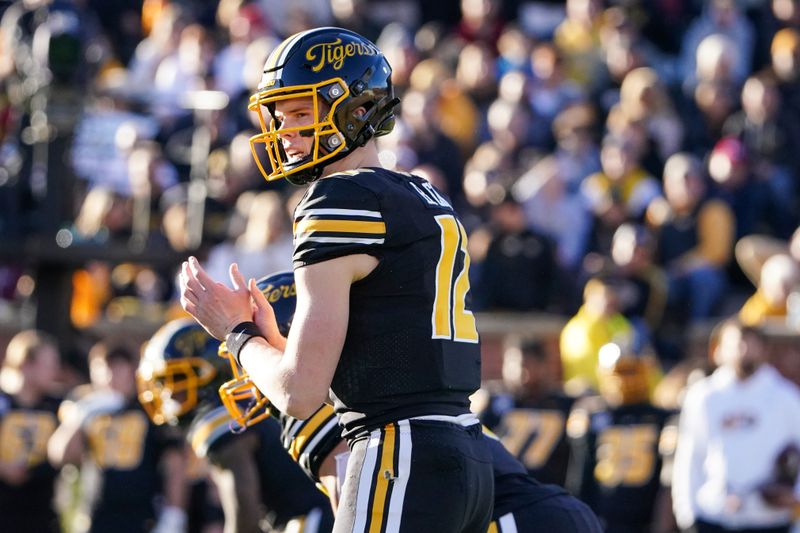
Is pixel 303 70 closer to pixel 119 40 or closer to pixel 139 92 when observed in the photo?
pixel 139 92

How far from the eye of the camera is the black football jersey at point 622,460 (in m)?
9.34

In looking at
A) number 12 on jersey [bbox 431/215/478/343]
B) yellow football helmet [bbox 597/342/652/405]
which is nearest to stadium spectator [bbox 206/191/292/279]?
yellow football helmet [bbox 597/342/652/405]

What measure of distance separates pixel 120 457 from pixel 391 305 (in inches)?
233

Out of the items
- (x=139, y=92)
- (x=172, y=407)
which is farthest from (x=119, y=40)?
(x=172, y=407)

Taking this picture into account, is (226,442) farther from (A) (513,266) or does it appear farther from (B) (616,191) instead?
(B) (616,191)

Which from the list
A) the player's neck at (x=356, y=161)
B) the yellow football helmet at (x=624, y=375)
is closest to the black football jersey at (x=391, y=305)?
the player's neck at (x=356, y=161)

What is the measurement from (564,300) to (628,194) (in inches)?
44.1

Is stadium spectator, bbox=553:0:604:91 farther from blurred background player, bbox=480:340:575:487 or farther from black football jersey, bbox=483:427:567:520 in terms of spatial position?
black football jersey, bbox=483:427:567:520

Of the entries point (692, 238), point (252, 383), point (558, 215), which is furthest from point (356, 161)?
point (558, 215)

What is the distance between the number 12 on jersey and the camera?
13.6ft

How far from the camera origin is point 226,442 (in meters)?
5.79

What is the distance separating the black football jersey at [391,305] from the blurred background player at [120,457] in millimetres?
5741

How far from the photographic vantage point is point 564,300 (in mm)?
11570

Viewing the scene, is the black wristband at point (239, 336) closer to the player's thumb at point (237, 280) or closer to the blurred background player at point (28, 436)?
the player's thumb at point (237, 280)
